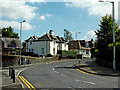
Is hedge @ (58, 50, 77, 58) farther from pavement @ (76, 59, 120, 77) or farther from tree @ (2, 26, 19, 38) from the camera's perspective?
tree @ (2, 26, 19, 38)

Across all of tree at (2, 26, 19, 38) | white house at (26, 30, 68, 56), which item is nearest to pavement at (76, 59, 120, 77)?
white house at (26, 30, 68, 56)

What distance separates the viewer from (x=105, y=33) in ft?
95.4

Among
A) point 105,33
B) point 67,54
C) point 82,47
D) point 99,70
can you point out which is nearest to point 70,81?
point 99,70

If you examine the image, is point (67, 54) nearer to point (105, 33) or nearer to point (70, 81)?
point (105, 33)

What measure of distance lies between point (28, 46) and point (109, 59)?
43.9 meters

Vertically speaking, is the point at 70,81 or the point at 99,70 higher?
the point at 70,81

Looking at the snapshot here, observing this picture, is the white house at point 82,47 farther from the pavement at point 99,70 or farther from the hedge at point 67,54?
the pavement at point 99,70

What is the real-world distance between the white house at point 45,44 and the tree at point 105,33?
97.3 ft

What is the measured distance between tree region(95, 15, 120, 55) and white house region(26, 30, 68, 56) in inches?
1168

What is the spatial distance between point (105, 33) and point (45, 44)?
3236 centimetres

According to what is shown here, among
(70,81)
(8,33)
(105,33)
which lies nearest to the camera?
(70,81)

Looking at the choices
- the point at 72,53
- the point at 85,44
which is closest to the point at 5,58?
the point at 72,53

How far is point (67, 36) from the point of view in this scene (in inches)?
3888

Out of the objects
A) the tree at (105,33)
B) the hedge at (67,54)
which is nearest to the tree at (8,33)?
the hedge at (67,54)
